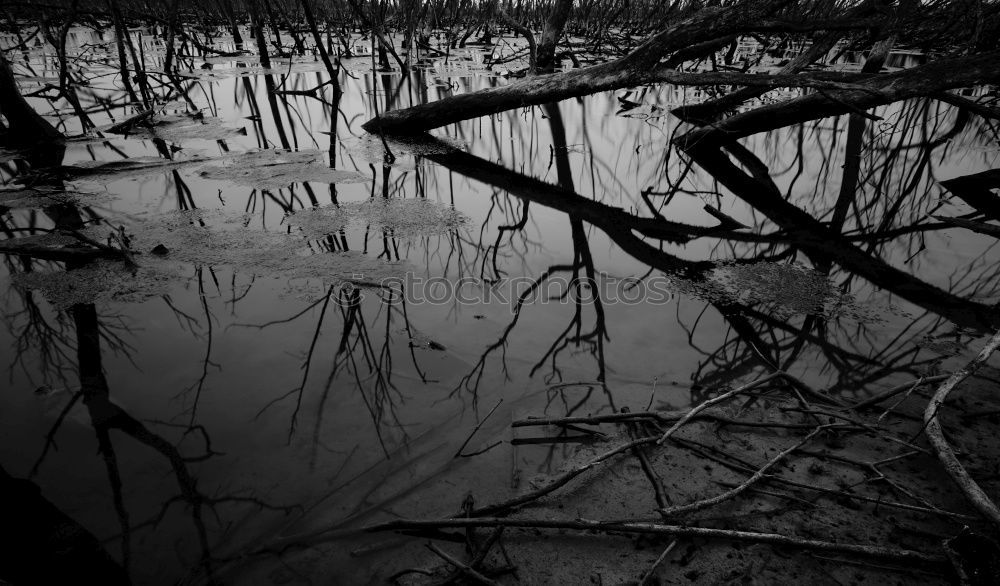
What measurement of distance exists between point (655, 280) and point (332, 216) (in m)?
1.80

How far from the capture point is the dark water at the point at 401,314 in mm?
1367

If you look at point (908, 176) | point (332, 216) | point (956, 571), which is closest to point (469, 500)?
point (956, 571)

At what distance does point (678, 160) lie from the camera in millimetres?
4168

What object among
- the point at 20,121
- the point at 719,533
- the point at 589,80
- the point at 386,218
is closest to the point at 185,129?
the point at 20,121

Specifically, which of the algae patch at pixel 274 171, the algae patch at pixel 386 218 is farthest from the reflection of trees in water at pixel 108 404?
the algae patch at pixel 274 171

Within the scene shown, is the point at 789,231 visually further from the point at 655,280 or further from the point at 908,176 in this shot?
the point at 908,176

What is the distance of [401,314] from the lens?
2.08m

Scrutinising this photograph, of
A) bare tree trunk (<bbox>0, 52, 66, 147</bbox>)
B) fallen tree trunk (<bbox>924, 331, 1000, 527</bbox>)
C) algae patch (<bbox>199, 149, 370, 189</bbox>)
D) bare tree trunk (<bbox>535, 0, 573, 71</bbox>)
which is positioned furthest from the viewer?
bare tree trunk (<bbox>535, 0, 573, 71</bbox>)

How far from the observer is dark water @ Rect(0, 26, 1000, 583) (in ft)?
4.49

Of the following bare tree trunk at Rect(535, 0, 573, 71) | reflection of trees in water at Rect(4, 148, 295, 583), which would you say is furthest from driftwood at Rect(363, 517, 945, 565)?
bare tree trunk at Rect(535, 0, 573, 71)

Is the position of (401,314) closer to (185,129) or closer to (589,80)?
(589,80)

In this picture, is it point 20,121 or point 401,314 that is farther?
point 20,121

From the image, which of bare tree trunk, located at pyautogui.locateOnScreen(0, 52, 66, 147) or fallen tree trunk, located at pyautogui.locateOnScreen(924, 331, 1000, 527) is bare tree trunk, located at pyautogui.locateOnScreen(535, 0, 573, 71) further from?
fallen tree trunk, located at pyautogui.locateOnScreen(924, 331, 1000, 527)

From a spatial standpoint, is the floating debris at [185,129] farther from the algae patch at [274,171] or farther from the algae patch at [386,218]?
the algae patch at [386,218]
